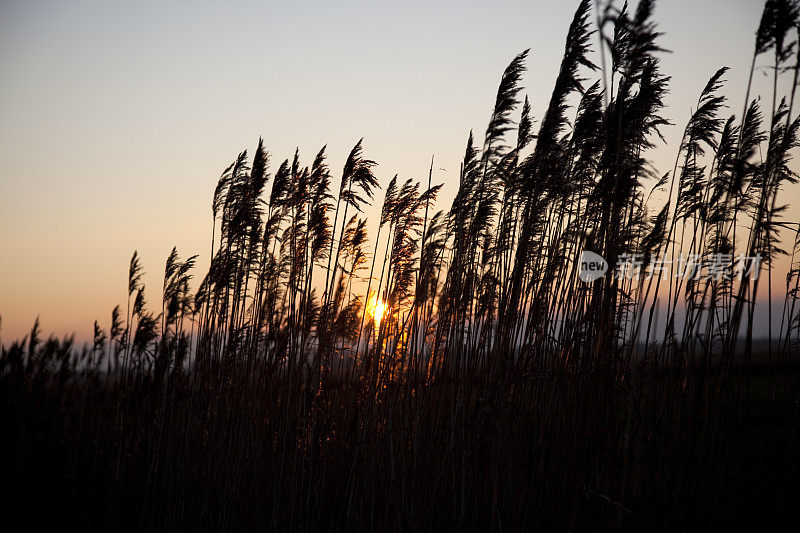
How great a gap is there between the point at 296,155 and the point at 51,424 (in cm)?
378

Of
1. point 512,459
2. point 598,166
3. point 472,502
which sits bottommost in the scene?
point 472,502

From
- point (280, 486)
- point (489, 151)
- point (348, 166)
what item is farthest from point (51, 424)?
point (489, 151)

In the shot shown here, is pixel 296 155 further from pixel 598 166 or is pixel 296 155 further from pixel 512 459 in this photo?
pixel 512 459

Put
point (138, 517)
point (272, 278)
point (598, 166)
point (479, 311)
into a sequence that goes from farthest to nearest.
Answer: point (272, 278)
point (138, 517)
point (479, 311)
point (598, 166)

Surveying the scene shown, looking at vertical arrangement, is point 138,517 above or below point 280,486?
below

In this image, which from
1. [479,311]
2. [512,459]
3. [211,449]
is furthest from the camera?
[211,449]

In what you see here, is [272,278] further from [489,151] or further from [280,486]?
[489,151]

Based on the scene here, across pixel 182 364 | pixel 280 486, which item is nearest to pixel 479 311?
pixel 280 486

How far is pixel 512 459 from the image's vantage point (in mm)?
2875

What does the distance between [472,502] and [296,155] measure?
2.91m

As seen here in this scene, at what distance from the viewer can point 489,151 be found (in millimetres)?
3621

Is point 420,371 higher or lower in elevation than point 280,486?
higher

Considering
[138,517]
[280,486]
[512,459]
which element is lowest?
[138,517]

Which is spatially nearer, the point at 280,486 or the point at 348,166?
the point at 280,486
